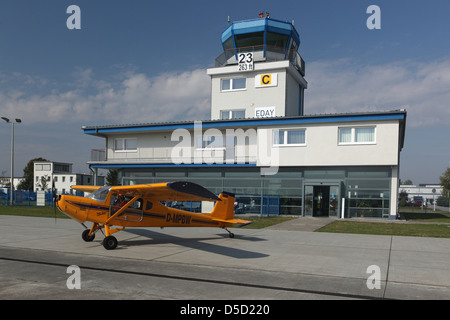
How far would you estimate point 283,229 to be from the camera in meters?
17.2

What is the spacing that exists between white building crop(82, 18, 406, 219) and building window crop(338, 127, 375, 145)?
6cm

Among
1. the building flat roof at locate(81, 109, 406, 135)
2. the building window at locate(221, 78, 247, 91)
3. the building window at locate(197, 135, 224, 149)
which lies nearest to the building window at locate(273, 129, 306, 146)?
the building flat roof at locate(81, 109, 406, 135)

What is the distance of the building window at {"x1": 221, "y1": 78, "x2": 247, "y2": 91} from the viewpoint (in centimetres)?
3102

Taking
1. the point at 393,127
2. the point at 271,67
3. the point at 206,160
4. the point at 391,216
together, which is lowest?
the point at 391,216

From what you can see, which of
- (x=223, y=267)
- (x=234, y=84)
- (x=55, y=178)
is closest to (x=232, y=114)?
(x=234, y=84)

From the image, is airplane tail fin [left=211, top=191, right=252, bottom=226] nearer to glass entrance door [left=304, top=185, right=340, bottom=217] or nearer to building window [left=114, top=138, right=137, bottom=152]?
glass entrance door [left=304, top=185, right=340, bottom=217]

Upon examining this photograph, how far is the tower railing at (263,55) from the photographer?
30.9 m

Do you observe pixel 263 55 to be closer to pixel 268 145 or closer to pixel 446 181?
pixel 268 145

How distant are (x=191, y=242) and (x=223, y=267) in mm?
4202

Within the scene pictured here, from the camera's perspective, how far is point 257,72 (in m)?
30.5

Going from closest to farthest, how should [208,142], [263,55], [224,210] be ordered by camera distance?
[224,210] < [208,142] < [263,55]

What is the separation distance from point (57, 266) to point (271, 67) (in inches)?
975
